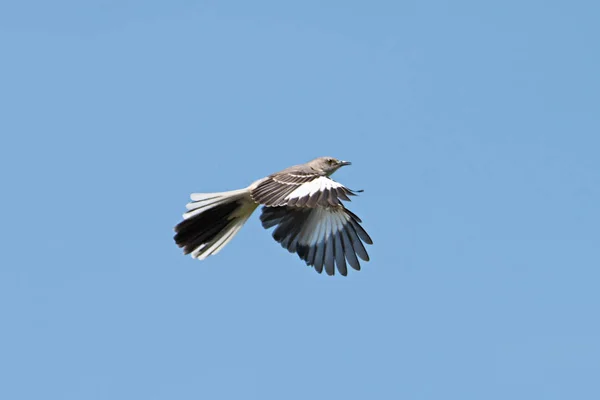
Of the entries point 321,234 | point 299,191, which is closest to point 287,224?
point 321,234

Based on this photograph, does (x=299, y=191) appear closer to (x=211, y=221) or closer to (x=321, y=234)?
(x=321, y=234)

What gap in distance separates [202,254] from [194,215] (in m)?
0.48

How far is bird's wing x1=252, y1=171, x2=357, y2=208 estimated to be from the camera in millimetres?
14539

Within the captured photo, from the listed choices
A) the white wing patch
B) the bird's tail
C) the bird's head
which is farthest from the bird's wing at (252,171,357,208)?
the bird's head

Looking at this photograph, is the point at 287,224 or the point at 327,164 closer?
the point at 287,224

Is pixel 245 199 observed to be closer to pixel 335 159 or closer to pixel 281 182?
pixel 281 182

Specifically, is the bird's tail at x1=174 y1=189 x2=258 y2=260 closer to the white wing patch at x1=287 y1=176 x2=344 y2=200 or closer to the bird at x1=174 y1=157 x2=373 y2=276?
the bird at x1=174 y1=157 x2=373 y2=276

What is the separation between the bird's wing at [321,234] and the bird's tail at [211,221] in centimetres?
48

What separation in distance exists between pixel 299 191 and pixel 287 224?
1.28 meters

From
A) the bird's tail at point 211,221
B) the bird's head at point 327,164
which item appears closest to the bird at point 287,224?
the bird's tail at point 211,221

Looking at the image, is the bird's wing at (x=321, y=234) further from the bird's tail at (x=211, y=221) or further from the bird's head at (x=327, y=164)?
the bird's head at (x=327, y=164)

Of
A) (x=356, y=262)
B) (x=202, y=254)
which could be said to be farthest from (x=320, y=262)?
(x=202, y=254)

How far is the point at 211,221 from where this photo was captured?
15727 millimetres

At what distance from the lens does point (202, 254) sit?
51.2 ft
